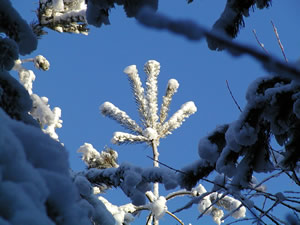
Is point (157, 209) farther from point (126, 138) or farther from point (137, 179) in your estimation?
point (137, 179)

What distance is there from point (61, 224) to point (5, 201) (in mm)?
191

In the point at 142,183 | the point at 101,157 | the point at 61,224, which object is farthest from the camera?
the point at 101,157

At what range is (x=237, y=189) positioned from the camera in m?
1.75

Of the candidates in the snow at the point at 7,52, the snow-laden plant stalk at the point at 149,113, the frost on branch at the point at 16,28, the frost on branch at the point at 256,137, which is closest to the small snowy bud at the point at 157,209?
the snow-laden plant stalk at the point at 149,113

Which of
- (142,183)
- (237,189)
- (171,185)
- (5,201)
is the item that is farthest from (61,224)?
(142,183)

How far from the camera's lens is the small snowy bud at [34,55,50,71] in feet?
16.8

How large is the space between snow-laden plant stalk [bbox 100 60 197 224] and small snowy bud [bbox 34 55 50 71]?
190cm

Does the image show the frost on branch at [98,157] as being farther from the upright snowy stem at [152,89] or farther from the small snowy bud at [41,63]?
the small snowy bud at [41,63]

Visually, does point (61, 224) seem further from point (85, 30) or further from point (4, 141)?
point (85, 30)

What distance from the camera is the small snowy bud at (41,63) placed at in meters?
5.11

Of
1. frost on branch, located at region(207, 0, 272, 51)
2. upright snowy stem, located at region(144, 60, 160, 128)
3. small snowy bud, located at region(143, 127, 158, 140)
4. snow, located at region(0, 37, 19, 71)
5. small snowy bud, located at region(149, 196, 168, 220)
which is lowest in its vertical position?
snow, located at region(0, 37, 19, 71)

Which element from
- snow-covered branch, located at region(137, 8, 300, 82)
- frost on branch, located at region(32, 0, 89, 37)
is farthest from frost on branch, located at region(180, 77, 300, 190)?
Answer: frost on branch, located at region(32, 0, 89, 37)

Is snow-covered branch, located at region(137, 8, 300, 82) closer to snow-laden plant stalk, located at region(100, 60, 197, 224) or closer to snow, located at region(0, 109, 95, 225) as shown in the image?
snow, located at region(0, 109, 95, 225)

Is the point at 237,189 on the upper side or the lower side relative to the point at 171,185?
lower
